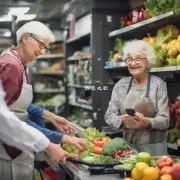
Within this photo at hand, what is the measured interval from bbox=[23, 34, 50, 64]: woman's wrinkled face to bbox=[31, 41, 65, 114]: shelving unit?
25.2 ft

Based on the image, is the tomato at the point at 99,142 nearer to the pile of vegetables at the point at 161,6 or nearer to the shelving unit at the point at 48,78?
the pile of vegetables at the point at 161,6

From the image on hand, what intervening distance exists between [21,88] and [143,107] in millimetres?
1242

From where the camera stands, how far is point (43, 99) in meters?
11.2

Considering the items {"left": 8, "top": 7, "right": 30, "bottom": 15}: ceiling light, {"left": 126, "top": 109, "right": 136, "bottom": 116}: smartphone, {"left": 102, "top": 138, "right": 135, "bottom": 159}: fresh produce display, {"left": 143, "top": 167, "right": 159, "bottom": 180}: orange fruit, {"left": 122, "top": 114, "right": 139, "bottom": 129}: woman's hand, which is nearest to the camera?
{"left": 143, "top": 167, "right": 159, "bottom": 180}: orange fruit

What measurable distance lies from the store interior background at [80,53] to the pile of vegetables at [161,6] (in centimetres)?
16

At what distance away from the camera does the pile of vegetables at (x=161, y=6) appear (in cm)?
→ 375

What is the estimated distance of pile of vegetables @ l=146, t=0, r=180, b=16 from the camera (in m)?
3.75

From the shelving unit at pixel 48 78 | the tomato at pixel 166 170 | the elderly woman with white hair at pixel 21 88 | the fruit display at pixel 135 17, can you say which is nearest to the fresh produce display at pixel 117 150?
the elderly woman with white hair at pixel 21 88

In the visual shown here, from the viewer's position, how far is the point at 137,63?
148 inches

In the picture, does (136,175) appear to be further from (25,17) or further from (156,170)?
(25,17)

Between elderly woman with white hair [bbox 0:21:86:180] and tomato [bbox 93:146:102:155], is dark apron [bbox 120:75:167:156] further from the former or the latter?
elderly woman with white hair [bbox 0:21:86:180]

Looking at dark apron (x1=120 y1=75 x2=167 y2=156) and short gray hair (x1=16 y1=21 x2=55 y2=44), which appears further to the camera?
dark apron (x1=120 y1=75 x2=167 y2=156)

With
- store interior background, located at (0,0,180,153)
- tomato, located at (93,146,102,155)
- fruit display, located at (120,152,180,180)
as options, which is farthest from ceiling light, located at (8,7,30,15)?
fruit display, located at (120,152,180,180)

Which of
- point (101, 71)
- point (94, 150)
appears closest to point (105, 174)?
point (94, 150)
